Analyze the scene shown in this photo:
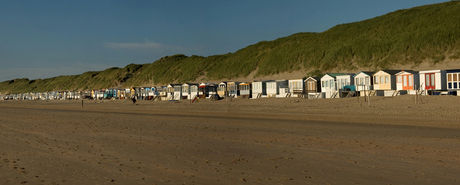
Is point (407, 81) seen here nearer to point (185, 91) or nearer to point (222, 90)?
Result: point (222, 90)

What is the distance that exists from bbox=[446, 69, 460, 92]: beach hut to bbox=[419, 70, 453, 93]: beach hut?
15.8 inches

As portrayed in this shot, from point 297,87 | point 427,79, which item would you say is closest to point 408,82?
point 427,79

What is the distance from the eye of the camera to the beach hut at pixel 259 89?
49875 millimetres

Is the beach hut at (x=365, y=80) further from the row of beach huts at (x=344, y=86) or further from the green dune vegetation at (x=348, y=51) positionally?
the green dune vegetation at (x=348, y=51)

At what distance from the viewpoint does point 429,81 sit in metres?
33.7

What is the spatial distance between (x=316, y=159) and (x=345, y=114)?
49.7 ft

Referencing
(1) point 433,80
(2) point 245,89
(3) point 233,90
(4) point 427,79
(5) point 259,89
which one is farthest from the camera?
(3) point 233,90

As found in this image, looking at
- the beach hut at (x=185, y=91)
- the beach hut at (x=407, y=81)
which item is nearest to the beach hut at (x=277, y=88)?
the beach hut at (x=407, y=81)

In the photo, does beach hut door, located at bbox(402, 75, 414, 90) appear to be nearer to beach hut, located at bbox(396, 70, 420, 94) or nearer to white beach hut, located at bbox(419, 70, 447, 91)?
beach hut, located at bbox(396, 70, 420, 94)

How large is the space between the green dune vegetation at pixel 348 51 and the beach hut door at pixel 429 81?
25.9 m

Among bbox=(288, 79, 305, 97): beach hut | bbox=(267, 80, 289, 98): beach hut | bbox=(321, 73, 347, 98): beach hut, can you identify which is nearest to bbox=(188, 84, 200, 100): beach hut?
bbox=(267, 80, 289, 98): beach hut

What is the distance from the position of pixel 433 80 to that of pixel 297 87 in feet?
54.0

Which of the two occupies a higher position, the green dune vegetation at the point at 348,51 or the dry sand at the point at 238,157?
the green dune vegetation at the point at 348,51

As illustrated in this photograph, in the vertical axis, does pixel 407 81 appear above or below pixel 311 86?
above
